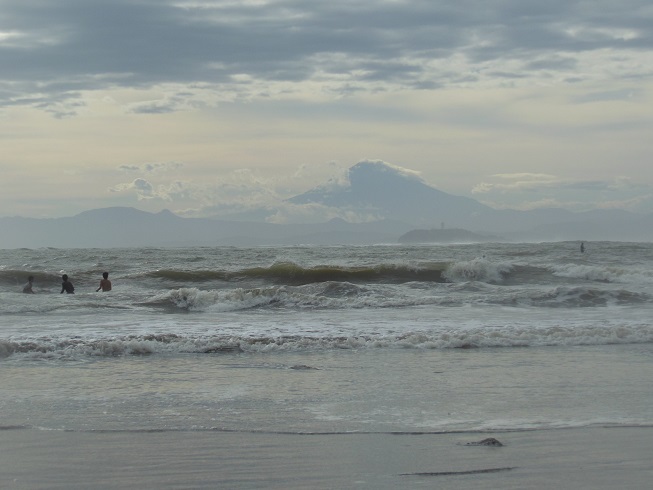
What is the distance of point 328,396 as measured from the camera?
9.45 metres

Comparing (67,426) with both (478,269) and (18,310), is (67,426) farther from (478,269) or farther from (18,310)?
(478,269)

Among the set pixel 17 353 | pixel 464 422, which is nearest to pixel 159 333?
pixel 17 353

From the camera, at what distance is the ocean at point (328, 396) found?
6457 mm


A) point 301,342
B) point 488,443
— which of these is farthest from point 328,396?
point 301,342

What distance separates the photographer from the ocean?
6.46 m

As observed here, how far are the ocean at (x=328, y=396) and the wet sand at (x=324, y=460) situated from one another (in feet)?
0.08

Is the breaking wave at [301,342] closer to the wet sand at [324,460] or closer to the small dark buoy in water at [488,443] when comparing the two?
the wet sand at [324,460]

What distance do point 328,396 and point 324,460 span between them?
9.04 feet

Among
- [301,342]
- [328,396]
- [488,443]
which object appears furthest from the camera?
[301,342]

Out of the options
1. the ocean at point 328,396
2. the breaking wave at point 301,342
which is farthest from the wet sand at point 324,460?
the breaking wave at point 301,342

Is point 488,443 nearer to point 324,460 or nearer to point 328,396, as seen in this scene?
point 324,460

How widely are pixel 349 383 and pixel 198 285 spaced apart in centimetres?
2319

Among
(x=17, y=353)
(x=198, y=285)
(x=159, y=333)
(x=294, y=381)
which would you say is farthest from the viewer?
(x=198, y=285)

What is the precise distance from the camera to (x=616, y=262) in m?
41.0
